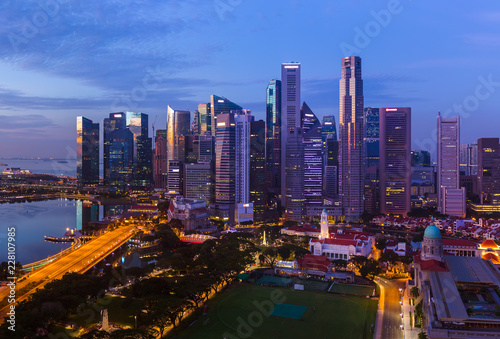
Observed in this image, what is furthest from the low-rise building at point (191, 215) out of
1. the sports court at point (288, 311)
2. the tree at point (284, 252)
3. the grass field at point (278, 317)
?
the sports court at point (288, 311)

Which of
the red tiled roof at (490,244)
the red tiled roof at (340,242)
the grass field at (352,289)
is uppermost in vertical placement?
the red tiled roof at (490,244)

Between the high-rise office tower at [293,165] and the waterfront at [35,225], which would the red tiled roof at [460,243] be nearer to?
the high-rise office tower at [293,165]

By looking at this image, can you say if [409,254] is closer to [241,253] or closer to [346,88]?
[241,253]

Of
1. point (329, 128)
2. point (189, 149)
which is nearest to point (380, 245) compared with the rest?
point (189, 149)

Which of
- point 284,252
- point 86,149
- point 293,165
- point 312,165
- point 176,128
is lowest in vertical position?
point 284,252

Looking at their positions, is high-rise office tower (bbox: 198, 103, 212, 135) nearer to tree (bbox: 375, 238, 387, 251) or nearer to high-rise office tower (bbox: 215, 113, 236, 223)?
high-rise office tower (bbox: 215, 113, 236, 223)

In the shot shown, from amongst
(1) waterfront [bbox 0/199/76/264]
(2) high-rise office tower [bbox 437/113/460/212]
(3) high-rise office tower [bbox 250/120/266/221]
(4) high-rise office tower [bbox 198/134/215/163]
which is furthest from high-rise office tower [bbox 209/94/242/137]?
(2) high-rise office tower [bbox 437/113/460/212]

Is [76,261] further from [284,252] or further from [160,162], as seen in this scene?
[160,162]
